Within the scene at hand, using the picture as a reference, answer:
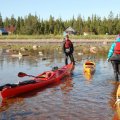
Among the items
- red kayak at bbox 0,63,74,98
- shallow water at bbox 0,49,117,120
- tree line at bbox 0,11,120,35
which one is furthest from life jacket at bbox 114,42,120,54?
tree line at bbox 0,11,120,35

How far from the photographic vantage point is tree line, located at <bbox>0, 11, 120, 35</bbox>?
277 feet

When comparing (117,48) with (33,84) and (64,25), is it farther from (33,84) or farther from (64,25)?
(64,25)

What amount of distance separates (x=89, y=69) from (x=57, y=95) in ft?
19.5

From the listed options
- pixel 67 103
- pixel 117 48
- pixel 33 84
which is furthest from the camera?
pixel 117 48

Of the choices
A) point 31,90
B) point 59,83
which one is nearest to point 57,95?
point 31,90

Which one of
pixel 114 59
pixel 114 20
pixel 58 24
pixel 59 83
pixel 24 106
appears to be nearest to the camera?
pixel 24 106

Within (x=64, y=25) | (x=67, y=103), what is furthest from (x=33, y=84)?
(x=64, y=25)

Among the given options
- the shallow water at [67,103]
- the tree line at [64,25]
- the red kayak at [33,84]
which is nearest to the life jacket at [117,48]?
the shallow water at [67,103]

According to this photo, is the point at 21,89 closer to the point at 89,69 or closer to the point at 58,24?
the point at 89,69

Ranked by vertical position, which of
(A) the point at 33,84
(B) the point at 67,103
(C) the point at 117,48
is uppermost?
(C) the point at 117,48

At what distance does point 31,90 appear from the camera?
495 inches

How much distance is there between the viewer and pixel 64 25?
96438 millimetres

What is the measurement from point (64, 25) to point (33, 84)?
8447 centimetres

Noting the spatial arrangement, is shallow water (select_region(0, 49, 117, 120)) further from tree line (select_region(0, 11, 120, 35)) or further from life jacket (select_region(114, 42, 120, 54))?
tree line (select_region(0, 11, 120, 35))
